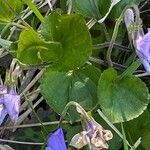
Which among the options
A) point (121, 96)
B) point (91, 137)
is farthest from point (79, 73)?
point (91, 137)

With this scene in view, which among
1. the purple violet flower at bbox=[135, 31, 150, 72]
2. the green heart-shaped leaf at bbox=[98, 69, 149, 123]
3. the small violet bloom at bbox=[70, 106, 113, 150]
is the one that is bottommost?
the green heart-shaped leaf at bbox=[98, 69, 149, 123]

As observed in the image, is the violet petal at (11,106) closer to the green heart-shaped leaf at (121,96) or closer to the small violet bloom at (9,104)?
the small violet bloom at (9,104)

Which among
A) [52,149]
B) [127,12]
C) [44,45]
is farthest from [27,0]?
[52,149]

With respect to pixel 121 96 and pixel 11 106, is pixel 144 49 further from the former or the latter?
pixel 11 106

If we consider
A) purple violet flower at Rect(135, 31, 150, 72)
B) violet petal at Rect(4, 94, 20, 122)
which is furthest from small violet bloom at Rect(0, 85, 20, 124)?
purple violet flower at Rect(135, 31, 150, 72)

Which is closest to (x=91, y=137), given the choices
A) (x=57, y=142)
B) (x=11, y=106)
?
(x=57, y=142)

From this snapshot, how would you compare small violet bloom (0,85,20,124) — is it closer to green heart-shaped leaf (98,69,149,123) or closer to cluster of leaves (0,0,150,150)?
cluster of leaves (0,0,150,150)

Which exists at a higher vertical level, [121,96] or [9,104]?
[9,104]

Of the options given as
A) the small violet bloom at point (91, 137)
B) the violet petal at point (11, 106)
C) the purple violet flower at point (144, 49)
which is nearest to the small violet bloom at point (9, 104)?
the violet petal at point (11, 106)

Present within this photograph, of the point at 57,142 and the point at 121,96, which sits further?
the point at 121,96
